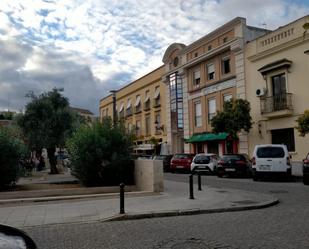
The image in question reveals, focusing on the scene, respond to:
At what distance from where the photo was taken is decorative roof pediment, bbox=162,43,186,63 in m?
39.0

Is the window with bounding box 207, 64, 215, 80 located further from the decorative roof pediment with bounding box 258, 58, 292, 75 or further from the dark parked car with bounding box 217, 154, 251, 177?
the dark parked car with bounding box 217, 154, 251, 177

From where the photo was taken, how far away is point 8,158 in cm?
1505

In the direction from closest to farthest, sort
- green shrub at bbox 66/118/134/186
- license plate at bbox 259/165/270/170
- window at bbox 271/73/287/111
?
green shrub at bbox 66/118/134/186 → license plate at bbox 259/165/270/170 → window at bbox 271/73/287/111

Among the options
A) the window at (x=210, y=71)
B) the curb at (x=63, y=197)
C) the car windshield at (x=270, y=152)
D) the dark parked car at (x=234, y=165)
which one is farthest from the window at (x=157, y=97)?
the curb at (x=63, y=197)

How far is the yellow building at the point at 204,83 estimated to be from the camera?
30.4 m

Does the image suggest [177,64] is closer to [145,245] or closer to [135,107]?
[135,107]

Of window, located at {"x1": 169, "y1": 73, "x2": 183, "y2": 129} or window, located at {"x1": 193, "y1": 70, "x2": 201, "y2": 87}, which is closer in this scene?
window, located at {"x1": 193, "y1": 70, "x2": 201, "y2": 87}

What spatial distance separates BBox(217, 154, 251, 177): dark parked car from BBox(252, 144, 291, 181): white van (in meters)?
2.59

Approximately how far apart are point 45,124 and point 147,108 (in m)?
20.4

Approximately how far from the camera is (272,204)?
11797 mm

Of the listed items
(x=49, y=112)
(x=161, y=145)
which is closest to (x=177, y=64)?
(x=161, y=145)

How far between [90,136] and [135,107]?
33444 millimetres

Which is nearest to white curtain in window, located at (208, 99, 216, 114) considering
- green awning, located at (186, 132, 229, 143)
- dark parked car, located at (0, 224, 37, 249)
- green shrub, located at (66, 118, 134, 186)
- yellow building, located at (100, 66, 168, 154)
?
green awning, located at (186, 132, 229, 143)

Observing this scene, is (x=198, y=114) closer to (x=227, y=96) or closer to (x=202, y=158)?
(x=227, y=96)
